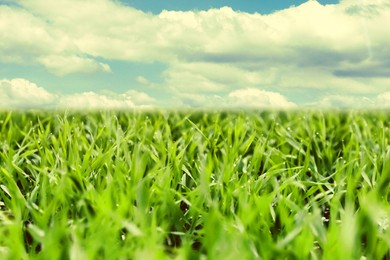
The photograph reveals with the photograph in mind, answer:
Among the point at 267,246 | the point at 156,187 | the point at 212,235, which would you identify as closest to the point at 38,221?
the point at 156,187

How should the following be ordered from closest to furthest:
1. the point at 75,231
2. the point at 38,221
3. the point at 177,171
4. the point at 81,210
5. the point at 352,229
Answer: the point at 352,229, the point at 75,231, the point at 38,221, the point at 81,210, the point at 177,171

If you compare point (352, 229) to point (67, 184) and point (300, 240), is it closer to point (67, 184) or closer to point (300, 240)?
point (300, 240)

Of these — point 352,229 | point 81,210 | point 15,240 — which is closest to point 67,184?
point 81,210

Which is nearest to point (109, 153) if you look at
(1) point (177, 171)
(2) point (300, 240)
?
(1) point (177, 171)

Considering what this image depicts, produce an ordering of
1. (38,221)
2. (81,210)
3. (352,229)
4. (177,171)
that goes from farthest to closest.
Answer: (177,171)
(81,210)
(38,221)
(352,229)

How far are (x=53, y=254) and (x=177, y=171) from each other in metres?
0.94

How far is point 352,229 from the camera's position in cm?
112

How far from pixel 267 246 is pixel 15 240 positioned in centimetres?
48

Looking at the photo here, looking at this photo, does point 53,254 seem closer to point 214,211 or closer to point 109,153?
point 214,211

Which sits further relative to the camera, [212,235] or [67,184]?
[67,184]

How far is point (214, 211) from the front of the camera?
120cm

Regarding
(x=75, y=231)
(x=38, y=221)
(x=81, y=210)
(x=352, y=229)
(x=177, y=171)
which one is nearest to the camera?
(x=352, y=229)

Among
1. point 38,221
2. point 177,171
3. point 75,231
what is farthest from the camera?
point 177,171

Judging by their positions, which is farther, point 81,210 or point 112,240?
point 81,210
